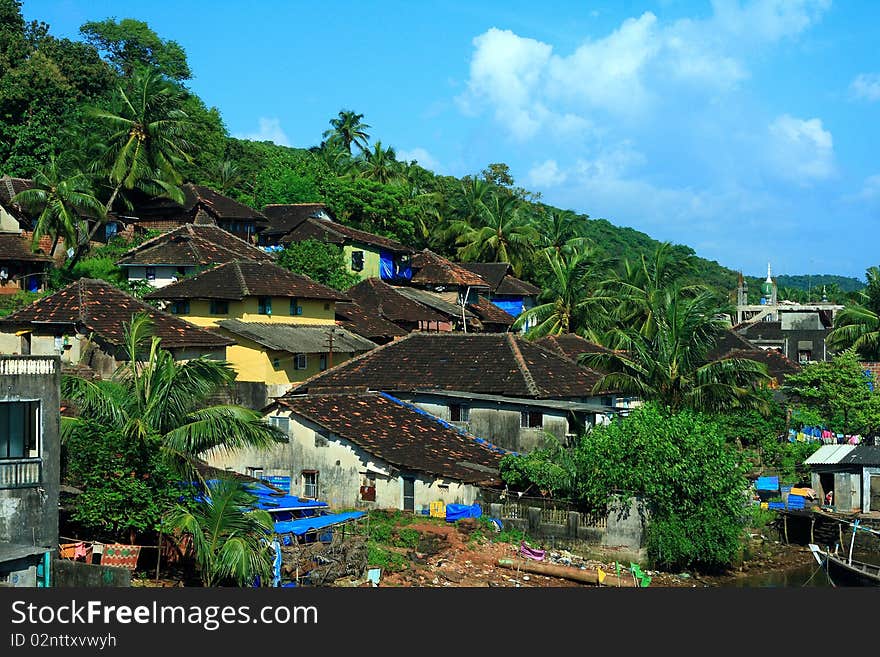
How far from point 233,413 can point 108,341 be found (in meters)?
18.4

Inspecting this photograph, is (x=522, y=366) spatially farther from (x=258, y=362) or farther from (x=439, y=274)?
(x=439, y=274)

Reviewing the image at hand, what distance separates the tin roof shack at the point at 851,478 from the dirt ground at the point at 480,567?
7.73 metres

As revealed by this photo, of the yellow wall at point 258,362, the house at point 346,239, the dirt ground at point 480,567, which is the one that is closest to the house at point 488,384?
Result: the yellow wall at point 258,362

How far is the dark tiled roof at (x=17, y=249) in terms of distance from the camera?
53688 millimetres

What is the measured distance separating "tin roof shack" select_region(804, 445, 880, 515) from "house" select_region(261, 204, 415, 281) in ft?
101

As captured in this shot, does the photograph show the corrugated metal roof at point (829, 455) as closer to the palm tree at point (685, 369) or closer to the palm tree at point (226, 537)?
the palm tree at point (685, 369)

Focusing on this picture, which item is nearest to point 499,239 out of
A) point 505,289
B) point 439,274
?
point 505,289

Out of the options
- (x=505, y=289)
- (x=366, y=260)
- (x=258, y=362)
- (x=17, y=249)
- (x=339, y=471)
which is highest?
(x=366, y=260)

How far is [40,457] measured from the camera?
2148 centimetres

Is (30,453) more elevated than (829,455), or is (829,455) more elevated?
(30,453)

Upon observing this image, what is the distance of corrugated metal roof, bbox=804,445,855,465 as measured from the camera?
39.6m

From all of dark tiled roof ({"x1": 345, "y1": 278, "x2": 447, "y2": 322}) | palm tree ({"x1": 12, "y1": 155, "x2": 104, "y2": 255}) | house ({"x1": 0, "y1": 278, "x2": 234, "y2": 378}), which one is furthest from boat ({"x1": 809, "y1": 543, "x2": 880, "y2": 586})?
palm tree ({"x1": 12, "y1": 155, "x2": 104, "y2": 255})

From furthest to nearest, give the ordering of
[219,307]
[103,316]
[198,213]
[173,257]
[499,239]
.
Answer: [499,239] → [198,213] → [173,257] → [219,307] → [103,316]

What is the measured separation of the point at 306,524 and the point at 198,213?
39857 mm
